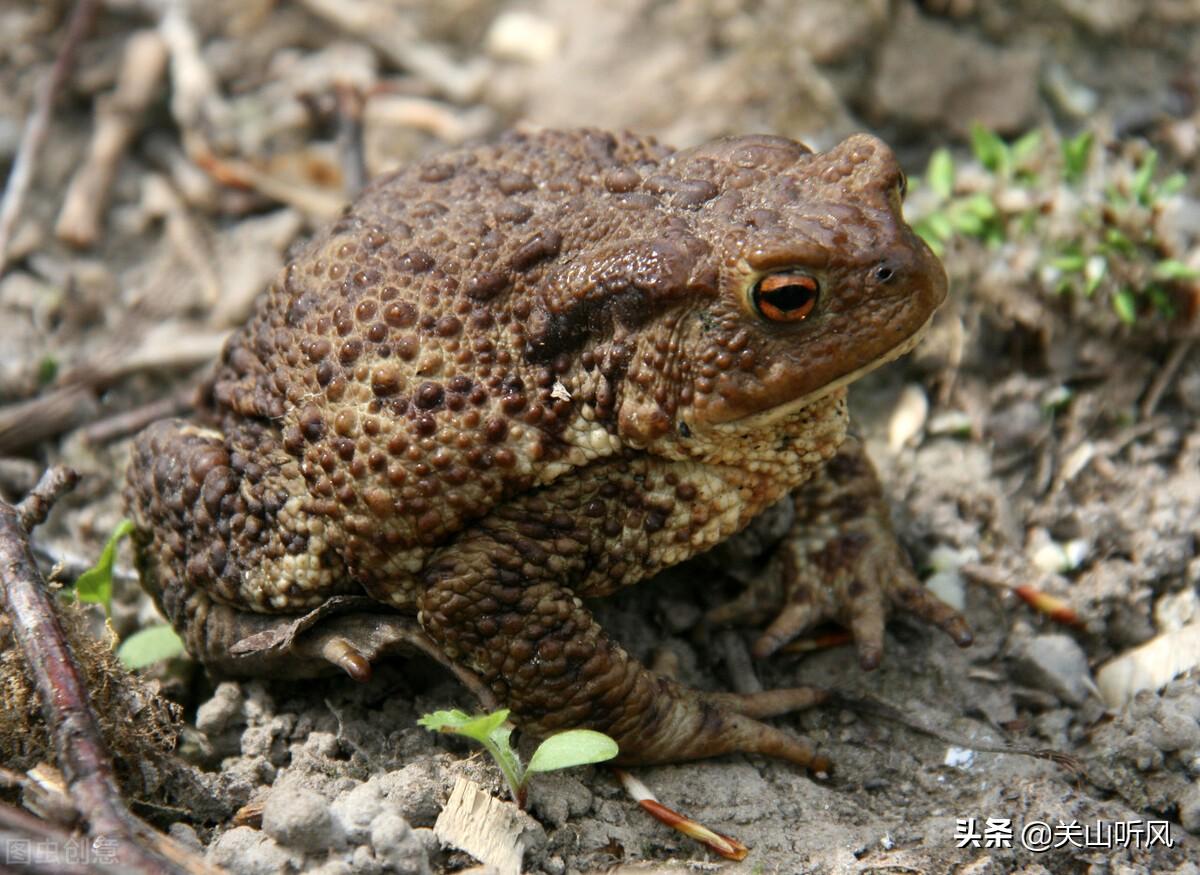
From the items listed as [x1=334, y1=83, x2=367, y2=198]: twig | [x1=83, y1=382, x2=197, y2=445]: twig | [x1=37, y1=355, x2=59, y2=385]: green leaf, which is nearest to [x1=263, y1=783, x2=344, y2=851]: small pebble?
[x1=83, y1=382, x2=197, y2=445]: twig

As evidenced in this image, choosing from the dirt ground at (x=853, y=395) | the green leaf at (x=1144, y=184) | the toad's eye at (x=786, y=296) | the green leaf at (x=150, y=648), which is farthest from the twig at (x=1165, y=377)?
the green leaf at (x=150, y=648)

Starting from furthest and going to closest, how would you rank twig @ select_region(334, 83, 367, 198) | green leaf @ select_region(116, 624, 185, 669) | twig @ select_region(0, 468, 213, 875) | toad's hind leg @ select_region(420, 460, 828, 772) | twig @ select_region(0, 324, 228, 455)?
twig @ select_region(334, 83, 367, 198) → twig @ select_region(0, 324, 228, 455) → green leaf @ select_region(116, 624, 185, 669) → toad's hind leg @ select_region(420, 460, 828, 772) → twig @ select_region(0, 468, 213, 875)

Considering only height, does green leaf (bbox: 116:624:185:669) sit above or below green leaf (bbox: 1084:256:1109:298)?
below

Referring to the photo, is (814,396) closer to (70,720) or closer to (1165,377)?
(1165,377)

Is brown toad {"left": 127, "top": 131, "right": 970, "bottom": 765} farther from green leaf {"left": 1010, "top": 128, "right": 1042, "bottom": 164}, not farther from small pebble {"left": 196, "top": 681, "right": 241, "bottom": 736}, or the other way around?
green leaf {"left": 1010, "top": 128, "right": 1042, "bottom": 164}

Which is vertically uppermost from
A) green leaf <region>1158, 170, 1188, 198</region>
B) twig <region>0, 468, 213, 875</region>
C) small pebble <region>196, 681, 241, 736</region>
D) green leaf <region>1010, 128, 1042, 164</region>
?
green leaf <region>1010, 128, 1042, 164</region>

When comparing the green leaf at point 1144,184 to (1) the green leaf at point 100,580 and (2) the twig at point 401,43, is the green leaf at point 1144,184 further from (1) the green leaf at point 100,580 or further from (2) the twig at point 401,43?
(1) the green leaf at point 100,580
